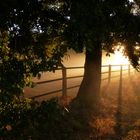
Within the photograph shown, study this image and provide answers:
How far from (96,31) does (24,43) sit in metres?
1.19

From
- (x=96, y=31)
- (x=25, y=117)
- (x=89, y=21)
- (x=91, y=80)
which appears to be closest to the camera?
(x=25, y=117)

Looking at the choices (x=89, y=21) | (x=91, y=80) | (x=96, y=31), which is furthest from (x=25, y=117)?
(x=91, y=80)

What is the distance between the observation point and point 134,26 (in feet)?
37.5

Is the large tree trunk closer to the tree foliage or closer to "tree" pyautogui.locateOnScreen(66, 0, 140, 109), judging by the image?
"tree" pyautogui.locateOnScreen(66, 0, 140, 109)

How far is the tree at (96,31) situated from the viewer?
6083mm

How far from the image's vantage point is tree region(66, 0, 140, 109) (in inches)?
239

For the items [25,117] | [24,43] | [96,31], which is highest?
[96,31]

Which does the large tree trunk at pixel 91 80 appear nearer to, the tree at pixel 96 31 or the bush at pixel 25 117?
the tree at pixel 96 31

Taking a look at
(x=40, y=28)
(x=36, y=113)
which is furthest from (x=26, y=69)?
(x=40, y=28)

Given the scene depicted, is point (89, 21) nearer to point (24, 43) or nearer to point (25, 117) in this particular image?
point (24, 43)

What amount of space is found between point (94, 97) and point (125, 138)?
4581 mm

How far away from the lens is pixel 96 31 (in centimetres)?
643

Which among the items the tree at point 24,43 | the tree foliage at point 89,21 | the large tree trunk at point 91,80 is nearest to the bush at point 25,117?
the tree at point 24,43

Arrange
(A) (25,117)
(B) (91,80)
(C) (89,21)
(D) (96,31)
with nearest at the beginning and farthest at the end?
(A) (25,117), (C) (89,21), (D) (96,31), (B) (91,80)
